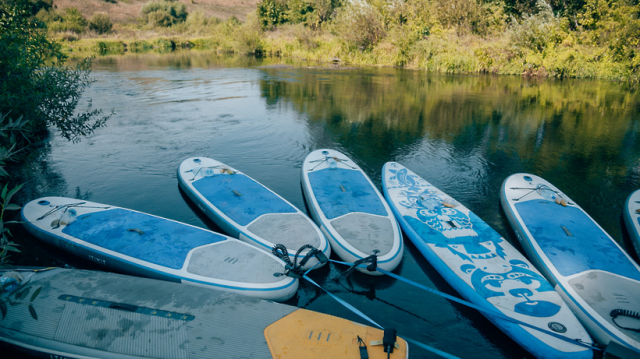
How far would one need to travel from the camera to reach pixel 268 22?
41156 millimetres

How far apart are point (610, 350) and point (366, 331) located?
226cm

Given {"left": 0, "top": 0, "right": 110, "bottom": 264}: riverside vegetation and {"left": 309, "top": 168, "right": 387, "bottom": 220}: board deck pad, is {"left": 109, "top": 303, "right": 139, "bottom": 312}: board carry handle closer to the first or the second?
{"left": 309, "top": 168, "right": 387, "bottom": 220}: board deck pad

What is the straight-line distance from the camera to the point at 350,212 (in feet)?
20.7

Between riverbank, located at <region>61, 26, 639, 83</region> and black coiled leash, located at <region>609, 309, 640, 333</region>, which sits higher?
riverbank, located at <region>61, 26, 639, 83</region>

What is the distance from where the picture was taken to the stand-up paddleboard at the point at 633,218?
19.6ft

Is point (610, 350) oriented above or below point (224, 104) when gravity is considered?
below

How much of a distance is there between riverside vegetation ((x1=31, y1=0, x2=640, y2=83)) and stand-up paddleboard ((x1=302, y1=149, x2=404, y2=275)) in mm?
20698

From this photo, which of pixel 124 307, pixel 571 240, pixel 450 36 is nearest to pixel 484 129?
pixel 571 240

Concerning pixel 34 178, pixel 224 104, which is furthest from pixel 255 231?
pixel 224 104

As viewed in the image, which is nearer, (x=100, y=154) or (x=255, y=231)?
(x=255, y=231)

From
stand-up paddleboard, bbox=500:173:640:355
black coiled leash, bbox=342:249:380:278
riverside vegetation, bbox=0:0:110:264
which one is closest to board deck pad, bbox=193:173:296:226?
black coiled leash, bbox=342:249:380:278

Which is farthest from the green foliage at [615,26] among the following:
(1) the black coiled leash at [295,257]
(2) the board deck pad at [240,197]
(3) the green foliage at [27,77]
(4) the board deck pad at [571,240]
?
(3) the green foliage at [27,77]

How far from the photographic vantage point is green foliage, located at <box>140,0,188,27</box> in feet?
185

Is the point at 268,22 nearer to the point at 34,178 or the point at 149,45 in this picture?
the point at 149,45
